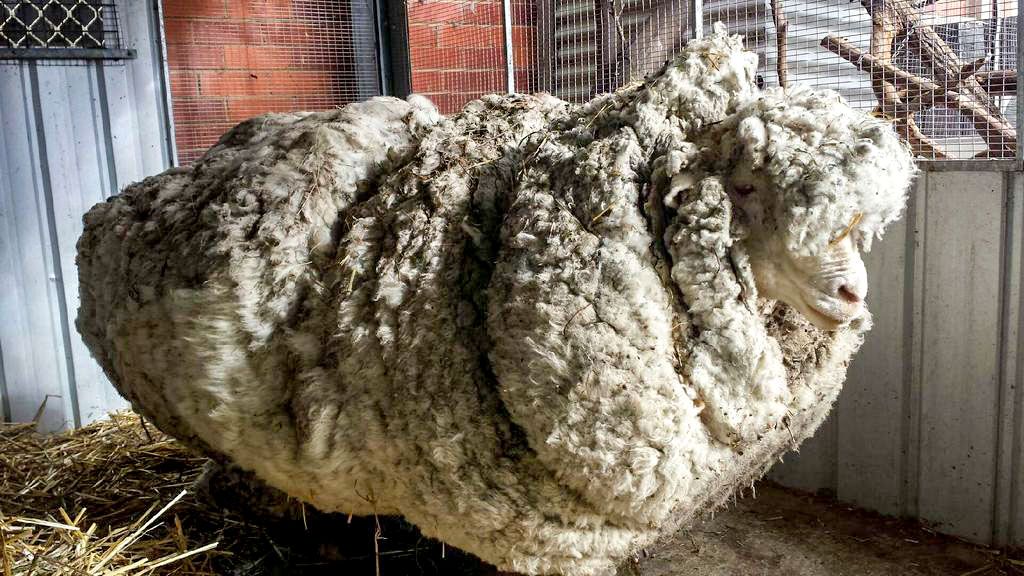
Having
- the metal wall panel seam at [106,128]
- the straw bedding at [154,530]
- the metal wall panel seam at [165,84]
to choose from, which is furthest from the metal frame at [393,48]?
the straw bedding at [154,530]

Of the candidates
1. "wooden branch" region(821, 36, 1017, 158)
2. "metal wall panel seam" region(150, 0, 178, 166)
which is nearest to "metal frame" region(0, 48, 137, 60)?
"metal wall panel seam" region(150, 0, 178, 166)

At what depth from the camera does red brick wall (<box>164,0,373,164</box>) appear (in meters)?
4.80

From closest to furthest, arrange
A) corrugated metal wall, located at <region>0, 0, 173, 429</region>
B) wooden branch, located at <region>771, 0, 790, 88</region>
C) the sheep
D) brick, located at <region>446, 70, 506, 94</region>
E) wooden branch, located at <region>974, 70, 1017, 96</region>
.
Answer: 1. the sheep
2. wooden branch, located at <region>974, 70, 1017, 96</region>
3. wooden branch, located at <region>771, 0, 790, 88</region>
4. corrugated metal wall, located at <region>0, 0, 173, 429</region>
5. brick, located at <region>446, 70, 506, 94</region>

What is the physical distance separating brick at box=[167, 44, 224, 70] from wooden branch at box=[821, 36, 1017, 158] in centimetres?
348

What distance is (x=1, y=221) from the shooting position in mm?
4227

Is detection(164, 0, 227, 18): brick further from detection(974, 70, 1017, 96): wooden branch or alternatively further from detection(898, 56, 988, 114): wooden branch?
detection(974, 70, 1017, 96): wooden branch

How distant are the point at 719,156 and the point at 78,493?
2954 mm

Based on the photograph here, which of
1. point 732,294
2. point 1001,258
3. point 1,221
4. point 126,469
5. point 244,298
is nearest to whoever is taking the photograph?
point 732,294

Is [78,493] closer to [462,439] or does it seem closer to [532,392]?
[462,439]

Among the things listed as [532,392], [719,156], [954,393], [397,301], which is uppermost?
[719,156]

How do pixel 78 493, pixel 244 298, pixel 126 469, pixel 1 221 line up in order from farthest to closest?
1. pixel 1 221
2. pixel 126 469
3. pixel 78 493
4. pixel 244 298

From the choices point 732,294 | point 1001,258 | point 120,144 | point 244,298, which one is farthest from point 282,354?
point 120,144

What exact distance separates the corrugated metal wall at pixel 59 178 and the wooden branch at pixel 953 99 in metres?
3.54

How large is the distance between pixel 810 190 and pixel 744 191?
5.8 inches
